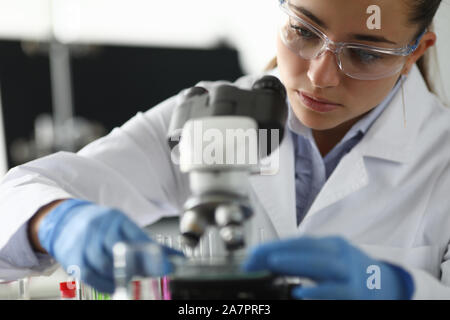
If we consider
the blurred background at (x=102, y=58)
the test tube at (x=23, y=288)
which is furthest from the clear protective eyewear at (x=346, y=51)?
the blurred background at (x=102, y=58)

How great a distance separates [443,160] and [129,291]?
796 millimetres

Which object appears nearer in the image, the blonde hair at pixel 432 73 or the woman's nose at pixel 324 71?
the woman's nose at pixel 324 71

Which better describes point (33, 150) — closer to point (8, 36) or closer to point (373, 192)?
point (8, 36)

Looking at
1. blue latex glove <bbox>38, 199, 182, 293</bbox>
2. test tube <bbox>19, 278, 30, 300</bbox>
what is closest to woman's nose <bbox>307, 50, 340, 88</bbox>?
blue latex glove <bbox>38, 199, 182, 293</bbox>

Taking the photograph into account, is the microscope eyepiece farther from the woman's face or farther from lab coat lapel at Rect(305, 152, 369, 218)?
lab coat lapel at Rect(305, 152, 369, 218)

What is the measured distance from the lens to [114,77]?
8.80 ft

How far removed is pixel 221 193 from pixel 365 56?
1.67 feet

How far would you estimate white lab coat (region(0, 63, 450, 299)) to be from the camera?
3.63ft

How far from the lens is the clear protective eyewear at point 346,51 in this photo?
3.17ft

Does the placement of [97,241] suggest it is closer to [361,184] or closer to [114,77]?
[361,184]

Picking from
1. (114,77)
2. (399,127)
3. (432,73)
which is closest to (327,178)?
(399,127)

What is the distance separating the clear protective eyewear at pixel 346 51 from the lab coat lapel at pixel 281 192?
8.3 inches

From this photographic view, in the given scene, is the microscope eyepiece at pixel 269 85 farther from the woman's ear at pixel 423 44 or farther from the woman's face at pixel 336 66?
the woman's ear at pixel 423 44

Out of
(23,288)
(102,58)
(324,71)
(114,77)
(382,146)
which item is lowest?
(23,288)
